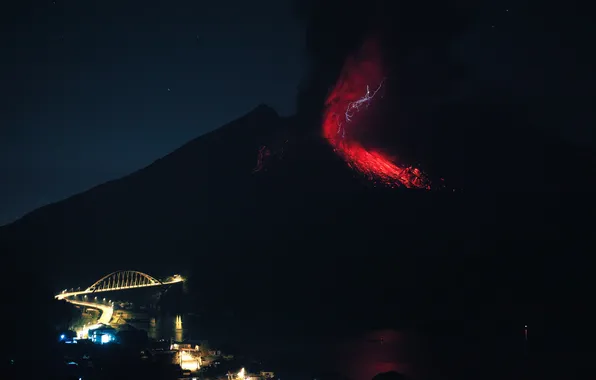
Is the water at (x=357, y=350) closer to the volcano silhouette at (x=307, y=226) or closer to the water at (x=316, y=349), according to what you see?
the water at (x=316, y=349)

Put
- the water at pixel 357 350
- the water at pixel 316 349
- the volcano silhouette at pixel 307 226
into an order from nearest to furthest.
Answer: the water at pixel 316 349
the water at pixel 357 350
the volcano silhouette at pixel 307 226

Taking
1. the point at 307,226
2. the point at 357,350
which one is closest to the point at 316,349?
the point at 357,350

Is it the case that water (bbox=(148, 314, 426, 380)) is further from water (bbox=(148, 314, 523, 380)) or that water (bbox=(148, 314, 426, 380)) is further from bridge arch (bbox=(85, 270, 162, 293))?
bridge arch (bbox=(85, 270, 162, 293))

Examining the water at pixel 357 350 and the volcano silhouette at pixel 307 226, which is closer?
the water at pixel 357 350

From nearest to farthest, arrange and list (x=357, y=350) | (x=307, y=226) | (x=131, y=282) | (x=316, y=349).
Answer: (x=357, y=350), (x=316, y=349), (x=131, y=282), (x=307, y=226)

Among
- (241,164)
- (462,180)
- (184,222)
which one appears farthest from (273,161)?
(462,180)

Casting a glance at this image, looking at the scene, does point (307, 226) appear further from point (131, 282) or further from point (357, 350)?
point (357, 350)

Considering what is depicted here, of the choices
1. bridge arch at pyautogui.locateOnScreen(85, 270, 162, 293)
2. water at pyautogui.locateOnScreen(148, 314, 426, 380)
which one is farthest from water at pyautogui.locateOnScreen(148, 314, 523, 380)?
bridge arch at pyautogui.locateOnScreen(85, 270, 162, 293)

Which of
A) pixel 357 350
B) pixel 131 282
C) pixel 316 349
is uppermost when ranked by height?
pixel 131 282

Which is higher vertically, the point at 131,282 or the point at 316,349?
the point at 131,282

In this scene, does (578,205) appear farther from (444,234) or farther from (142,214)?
(142,214)

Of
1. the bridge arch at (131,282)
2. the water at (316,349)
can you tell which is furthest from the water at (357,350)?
the bridge arch at (131,282)

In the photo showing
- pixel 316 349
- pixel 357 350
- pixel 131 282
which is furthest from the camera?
pixel 131 282
